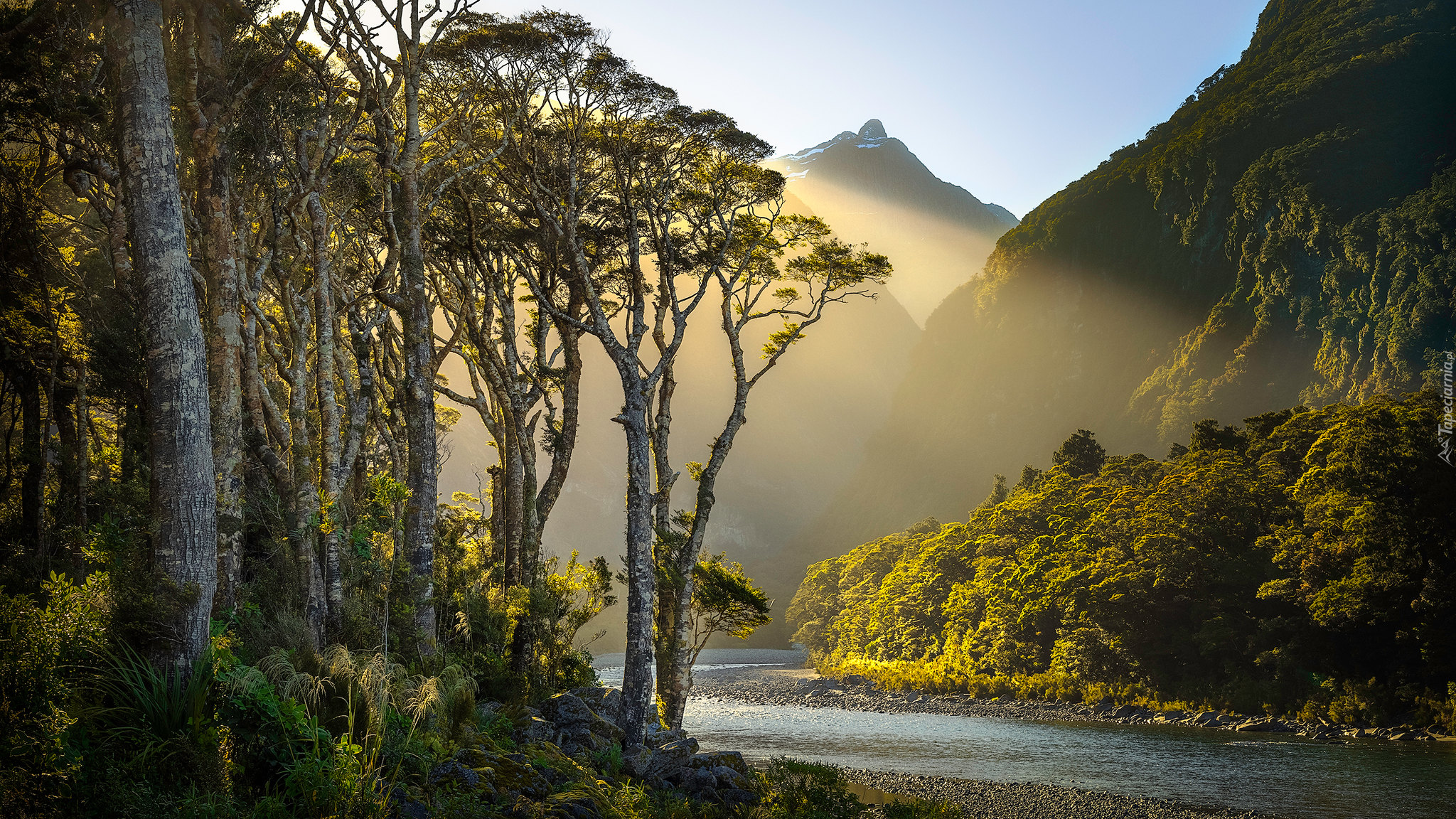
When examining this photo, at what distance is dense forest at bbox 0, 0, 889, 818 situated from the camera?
5977 millimetres

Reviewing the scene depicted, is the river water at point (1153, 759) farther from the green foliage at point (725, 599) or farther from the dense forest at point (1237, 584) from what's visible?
the green foliage at point (725, 599)

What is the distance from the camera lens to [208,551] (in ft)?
21.8

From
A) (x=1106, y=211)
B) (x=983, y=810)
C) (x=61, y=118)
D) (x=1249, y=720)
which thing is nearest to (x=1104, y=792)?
(x=983, y=810)

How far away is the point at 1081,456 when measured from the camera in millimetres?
60594

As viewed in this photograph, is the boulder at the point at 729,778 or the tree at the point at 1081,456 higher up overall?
the tree at the point at 1081,456

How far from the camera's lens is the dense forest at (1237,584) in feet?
92.6

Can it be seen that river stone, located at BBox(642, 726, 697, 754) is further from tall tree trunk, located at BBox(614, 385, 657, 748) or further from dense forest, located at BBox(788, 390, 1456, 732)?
dense forest, located at BBox(788, 390, 1456, 732)

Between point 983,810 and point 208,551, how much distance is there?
61.2ft

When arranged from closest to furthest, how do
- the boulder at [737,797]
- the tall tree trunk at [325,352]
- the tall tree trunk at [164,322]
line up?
the tall tree trunk at [164,322]
the boulder at [737,797]
the tall tree trunk at [325,352]

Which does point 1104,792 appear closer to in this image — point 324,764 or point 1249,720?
point 1249,720

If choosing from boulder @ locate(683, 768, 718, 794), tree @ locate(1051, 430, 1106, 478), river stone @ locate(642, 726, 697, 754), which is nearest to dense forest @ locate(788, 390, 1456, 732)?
tree @ locate(1051, 430, 1106, 478)

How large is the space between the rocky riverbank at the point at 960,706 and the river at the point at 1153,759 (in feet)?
3.60

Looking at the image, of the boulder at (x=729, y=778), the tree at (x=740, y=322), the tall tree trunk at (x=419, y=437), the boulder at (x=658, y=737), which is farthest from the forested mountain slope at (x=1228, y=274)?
the tall tree trunk at (x=419, y=437)

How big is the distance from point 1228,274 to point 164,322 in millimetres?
108413
